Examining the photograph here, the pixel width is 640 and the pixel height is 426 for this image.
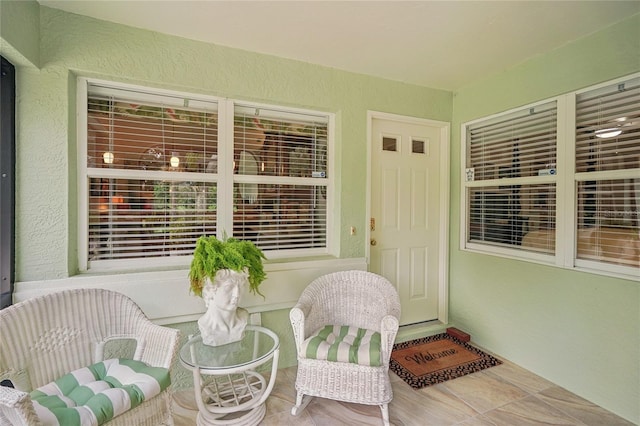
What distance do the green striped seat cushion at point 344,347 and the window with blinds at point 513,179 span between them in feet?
4.94

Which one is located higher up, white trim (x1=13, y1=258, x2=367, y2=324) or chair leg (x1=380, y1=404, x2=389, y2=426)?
white trim (x1=13, y1=258, x2=367, y2=324)

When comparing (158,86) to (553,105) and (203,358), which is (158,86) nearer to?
(203,358)

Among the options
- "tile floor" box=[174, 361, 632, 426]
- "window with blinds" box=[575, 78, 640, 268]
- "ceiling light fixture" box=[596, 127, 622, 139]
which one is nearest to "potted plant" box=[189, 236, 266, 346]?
"tile floor" box=[174, 361, 632, 426]

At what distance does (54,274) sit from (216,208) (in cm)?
103

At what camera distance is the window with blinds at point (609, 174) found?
1846 mm

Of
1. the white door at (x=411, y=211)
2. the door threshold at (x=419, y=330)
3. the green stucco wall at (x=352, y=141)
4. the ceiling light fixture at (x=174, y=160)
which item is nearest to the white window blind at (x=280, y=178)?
the green stucco wall at (x=352, y=141)

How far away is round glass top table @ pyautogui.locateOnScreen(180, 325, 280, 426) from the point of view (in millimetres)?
1587

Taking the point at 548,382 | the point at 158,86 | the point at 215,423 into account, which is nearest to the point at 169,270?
the point at 215,423

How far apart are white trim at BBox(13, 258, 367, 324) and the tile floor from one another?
0.56 meters

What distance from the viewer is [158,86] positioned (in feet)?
6.78

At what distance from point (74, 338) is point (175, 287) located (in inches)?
22.4

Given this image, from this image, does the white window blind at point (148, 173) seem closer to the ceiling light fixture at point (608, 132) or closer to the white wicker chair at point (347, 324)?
the white wicker chair at point (347, 324)

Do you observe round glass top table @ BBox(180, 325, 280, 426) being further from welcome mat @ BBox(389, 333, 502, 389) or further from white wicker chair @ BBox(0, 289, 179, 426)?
welcome mat @ BBox(389, 333, 502, 389)

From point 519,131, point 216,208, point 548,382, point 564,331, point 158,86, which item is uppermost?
point 158,86
